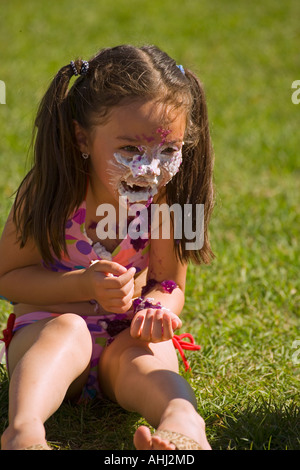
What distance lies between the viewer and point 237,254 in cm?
399

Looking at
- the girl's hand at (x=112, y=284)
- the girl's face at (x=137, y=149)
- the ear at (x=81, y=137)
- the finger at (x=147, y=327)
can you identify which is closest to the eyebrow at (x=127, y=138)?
the girl's face at (x=137, y=149)

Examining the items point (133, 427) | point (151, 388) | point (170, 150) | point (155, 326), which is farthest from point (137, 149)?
point (133, 427)

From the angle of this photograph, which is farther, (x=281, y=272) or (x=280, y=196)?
(x=280, y=196)

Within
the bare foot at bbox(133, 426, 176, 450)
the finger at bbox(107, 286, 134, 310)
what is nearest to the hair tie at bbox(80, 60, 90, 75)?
the finger at bbox(107, 286, 134, 310)

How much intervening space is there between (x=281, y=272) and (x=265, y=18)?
6.54 m

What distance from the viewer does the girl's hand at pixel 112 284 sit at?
87.7 inches

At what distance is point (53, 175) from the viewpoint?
2512 mm

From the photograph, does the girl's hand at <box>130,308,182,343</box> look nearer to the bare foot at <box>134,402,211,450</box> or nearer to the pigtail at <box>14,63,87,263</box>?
the bare foot at <box>134,402,211,450</box>

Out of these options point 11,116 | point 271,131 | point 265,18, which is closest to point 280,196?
point 271,131

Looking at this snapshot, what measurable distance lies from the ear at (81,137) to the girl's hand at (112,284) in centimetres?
48

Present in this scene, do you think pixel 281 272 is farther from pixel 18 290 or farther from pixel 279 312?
pixel 18 290

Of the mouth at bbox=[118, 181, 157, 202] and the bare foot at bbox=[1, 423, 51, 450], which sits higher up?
the mouth at bbox=[118, 181, 157, 202]

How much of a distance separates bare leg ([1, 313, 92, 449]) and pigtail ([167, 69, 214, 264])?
2.05 ft

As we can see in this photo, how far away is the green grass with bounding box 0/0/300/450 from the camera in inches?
96.2
